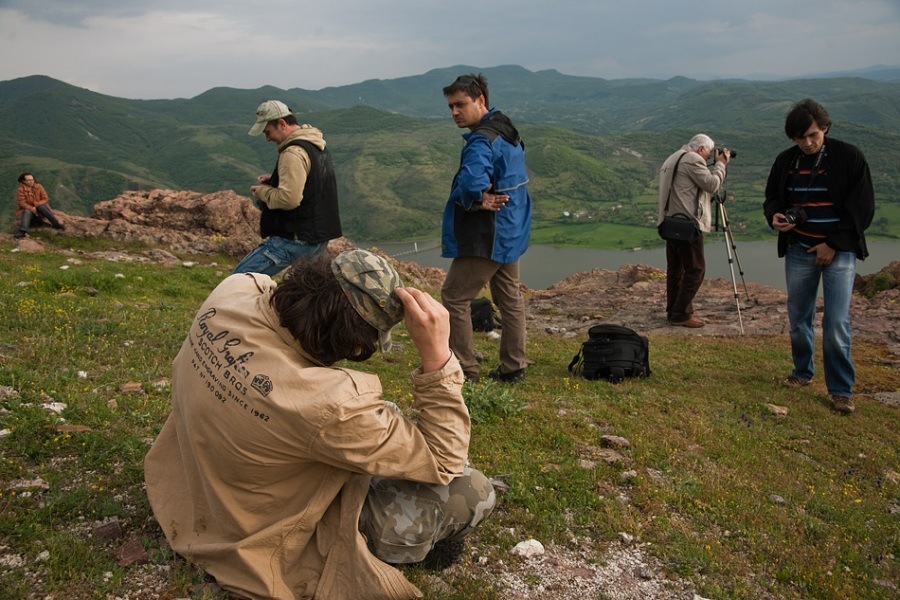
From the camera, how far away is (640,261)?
66188mm

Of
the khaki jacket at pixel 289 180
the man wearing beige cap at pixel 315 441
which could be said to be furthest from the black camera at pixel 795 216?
the man wearing beige cap at pixel 315 441

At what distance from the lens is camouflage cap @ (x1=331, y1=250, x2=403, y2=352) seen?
3012 millimetres

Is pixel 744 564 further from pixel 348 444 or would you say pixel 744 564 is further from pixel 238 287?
pixel 238 287

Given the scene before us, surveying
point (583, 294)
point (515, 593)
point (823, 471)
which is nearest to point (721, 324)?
point (583, 294)

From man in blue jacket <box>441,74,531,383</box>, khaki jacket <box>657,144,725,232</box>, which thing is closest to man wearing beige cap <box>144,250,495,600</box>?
man in blue jacket <box>441,74,531,383</box>

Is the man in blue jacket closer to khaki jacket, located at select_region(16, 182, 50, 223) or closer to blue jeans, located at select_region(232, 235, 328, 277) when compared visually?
blue jeans, located at select_region(232, 235, 328, 277)

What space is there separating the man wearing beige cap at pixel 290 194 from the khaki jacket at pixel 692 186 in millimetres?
6266

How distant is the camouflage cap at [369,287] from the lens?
3.01m

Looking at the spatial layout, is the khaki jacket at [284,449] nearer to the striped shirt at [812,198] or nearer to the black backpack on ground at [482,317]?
the striped shirt at [812,198]

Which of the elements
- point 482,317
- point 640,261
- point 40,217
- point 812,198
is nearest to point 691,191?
point 812,198

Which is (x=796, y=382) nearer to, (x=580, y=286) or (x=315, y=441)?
(x=315, y=441)

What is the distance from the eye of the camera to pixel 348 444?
2.96 meters

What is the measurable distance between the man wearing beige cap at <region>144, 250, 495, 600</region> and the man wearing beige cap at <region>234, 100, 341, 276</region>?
4408mm

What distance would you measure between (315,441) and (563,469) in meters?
Answer: 3.12
